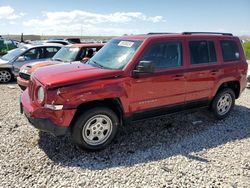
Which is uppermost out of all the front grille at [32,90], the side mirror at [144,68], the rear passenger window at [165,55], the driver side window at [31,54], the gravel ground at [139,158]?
the rear passenger window at [165,55]

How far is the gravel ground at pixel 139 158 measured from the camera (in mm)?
3607

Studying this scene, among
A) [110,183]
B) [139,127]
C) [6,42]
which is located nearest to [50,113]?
[110,183]

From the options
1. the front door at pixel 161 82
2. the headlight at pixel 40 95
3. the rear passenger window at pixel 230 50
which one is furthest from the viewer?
the rear passenger window at pixel 230 50

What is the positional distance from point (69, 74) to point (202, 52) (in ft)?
9.05

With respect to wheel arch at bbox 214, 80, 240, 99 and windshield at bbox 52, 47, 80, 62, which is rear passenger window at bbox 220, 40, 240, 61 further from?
windshield at bbox 52, 47, 80, 62

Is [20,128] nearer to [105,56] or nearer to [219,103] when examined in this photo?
[105,56]

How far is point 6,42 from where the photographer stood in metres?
18.8

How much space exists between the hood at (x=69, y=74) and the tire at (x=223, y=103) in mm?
2668

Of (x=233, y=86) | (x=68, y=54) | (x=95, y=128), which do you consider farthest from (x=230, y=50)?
(x=68, y=54)

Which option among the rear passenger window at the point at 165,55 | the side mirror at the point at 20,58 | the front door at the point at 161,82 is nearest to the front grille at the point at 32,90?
the front door at the point at 161,82

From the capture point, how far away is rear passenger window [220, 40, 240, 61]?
5848mm

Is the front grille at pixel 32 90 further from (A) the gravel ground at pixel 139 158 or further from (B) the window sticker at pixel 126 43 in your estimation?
(B) the window sticker at pixel 126 43

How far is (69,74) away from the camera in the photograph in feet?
13.9

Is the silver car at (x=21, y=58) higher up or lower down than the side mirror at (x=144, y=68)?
lower down
